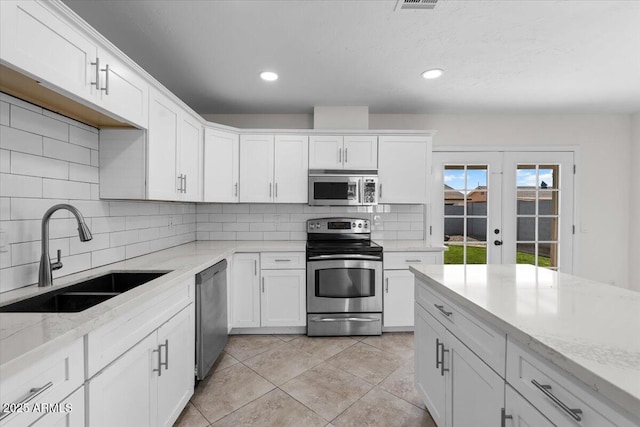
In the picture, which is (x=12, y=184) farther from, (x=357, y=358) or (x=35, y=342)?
(x=357, y=358)

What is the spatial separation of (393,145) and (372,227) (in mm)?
994

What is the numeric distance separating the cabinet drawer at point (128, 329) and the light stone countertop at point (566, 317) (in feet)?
4.61

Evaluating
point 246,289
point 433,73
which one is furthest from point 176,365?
point 433,73

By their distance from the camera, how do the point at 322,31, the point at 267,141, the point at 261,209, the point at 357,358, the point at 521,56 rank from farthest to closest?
the point at 261,209
the point at 267,141
the point at 357,358
the point at 521,56
the point at 322,31

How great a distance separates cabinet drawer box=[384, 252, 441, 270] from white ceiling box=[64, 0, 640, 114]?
1.64 meters

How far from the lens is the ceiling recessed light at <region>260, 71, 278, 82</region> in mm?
2617

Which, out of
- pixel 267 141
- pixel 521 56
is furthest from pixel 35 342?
pixel 521 56

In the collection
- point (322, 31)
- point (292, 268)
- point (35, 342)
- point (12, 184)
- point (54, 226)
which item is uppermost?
point (322, 31)

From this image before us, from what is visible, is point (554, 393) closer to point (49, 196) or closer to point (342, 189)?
point (49, 196)

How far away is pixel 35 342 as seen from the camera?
0.84 meters

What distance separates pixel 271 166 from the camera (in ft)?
10.9

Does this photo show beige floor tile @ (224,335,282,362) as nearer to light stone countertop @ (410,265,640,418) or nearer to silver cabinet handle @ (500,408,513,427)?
light stone countertop @ (410,265,640,418)

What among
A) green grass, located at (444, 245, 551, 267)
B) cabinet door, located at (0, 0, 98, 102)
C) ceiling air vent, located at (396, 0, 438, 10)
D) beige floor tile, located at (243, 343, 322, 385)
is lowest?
beige floor tile, located at (243, 343, 322, 385)

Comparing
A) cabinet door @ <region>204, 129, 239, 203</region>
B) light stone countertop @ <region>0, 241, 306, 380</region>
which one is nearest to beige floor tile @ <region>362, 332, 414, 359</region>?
light stone countertop @ <region>0, 241, 306, 380</region>
